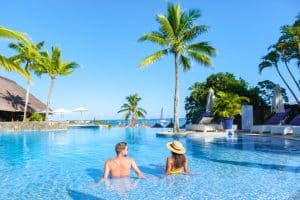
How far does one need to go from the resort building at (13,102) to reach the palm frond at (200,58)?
18.1 meters

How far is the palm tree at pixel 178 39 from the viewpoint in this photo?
21.2 m

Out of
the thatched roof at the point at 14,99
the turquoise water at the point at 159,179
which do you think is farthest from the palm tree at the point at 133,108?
the turquoise water at the point at 159,179

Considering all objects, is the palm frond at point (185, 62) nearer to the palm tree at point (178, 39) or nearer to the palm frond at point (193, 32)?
the palm tree at point (178, 39)

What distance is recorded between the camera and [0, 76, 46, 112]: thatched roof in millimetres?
32441

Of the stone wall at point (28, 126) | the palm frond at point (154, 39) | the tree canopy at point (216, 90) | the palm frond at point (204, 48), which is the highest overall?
the palm frond at point (154, 39)

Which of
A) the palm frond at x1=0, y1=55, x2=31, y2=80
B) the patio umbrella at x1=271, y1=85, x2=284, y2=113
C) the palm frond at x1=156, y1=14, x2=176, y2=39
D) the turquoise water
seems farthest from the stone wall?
the palm frond at x1=0, y1=55, x2=31, y2=80

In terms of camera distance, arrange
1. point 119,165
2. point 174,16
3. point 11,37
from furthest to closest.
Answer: point 174,16 → point 11,37 → point 119,165

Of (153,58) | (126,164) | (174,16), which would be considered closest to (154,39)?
(153,58)

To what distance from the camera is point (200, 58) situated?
21.5 meters

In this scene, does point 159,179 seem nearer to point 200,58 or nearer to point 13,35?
point 13,35

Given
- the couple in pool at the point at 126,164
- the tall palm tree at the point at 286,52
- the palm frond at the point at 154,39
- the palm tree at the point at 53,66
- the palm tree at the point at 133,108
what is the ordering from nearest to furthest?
the couple in pool at the point at 126,164
the palm frond at the point at 154,39
the tall palm tree at the point at 286,52
the palm tree at the point at 53,66
the palm tree at the point at 133,108

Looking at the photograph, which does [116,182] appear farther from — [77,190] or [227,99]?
[227,99]

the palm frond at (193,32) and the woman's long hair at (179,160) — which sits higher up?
the palm frond at (193,32)

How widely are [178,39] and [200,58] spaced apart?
5.70 feet
